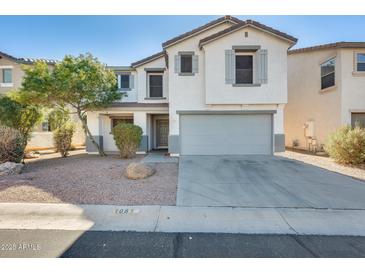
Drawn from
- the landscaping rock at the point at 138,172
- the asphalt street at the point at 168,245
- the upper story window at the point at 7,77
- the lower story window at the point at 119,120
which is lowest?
the asphalt street at the point at 168,245

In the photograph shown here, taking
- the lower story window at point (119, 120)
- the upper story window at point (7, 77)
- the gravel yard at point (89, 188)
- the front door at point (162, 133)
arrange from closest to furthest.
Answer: the gravel yard at point (89, 188)
the lower story window at point (119, 120)
the front door at point (162, 133)
the upper story window at point (7, 77)

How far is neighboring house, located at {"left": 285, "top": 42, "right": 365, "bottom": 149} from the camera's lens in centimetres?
1210

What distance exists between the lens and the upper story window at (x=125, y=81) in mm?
15863

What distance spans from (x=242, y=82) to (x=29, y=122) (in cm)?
1250

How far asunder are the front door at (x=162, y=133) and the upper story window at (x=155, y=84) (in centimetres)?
224

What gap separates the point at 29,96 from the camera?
10273mm

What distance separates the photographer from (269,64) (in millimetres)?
11469

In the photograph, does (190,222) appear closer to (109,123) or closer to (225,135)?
(225,135)

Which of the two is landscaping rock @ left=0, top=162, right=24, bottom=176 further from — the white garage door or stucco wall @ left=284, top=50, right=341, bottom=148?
stucco wall @ left=284, top=50, right=341, bottom=148

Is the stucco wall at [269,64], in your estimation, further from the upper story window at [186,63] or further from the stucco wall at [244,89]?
the upper story window at [186,63]

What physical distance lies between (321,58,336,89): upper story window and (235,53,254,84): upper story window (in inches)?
208

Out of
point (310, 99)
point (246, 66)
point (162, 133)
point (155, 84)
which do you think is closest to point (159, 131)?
point (162, 133)

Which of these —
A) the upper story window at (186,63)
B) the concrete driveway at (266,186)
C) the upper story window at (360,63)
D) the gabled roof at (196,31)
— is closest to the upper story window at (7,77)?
the gabled roof at (196,31)

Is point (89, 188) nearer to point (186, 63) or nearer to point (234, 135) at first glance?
point (234, 135)
